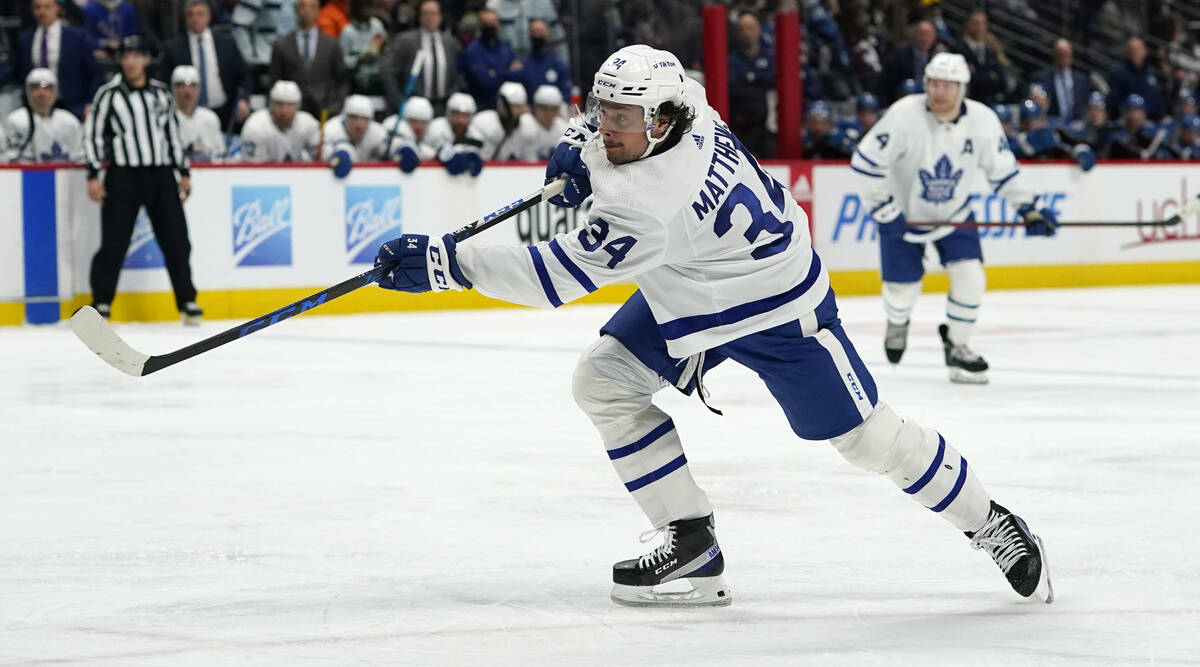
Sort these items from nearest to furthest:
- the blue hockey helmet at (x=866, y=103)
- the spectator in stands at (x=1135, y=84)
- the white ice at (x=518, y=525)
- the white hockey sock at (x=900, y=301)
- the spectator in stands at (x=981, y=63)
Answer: the white ice at (x=518, y=525) < the white hockey sock at (x=900, y=301) < the blue hockey helmet at (x=866, y=103) < the spectator in stands at (x=981, y=63) < the spectator in stands at (x=1135, y=84)

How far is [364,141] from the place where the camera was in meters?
11.5

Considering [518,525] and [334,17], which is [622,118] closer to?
[518,525]

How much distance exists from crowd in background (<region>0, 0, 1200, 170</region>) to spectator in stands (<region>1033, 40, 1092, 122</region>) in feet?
0.06

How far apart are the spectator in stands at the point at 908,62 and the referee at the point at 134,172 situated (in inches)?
244

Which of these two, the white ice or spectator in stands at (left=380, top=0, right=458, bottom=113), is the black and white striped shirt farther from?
the white ice

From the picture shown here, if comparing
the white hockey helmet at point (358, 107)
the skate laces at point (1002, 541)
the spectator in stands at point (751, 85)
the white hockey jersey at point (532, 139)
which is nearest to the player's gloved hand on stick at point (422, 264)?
the skate laces at point (1002, 541)

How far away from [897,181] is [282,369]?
2896mm

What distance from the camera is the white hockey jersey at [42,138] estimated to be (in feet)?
34.5

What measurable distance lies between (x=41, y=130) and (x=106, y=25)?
0.87 m

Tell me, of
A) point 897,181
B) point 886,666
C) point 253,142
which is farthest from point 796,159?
point 886,666

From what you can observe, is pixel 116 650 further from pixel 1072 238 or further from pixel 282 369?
pixel 1072 238

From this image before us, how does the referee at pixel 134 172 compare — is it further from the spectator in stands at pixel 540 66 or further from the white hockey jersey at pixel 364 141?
the spectator in stands at pixel 540 66

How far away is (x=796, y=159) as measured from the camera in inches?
508

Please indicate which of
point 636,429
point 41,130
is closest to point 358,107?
point 41,130
